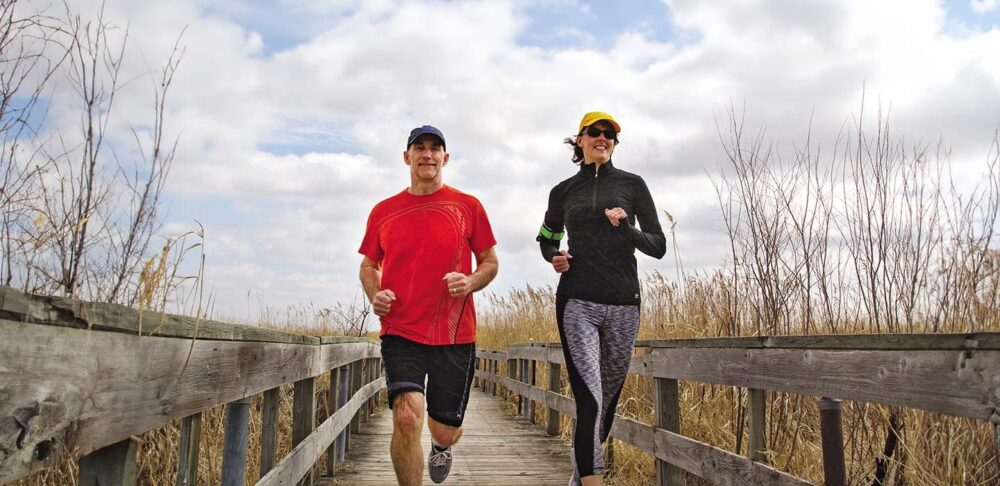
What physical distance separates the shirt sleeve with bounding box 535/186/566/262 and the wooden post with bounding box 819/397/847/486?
1.79 m

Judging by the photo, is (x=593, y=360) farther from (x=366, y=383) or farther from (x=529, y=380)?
(x=366, y=383)

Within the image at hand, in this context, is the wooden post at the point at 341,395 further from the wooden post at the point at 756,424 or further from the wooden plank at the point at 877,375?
the wooden post at the point at 756,424

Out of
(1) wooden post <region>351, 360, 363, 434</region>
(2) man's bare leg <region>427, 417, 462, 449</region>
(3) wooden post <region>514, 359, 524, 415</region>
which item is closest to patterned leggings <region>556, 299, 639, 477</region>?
(2) man's bare leg <region>427, 417, 462, 449</region>

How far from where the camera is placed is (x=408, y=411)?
378cm

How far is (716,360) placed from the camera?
12.3 ft

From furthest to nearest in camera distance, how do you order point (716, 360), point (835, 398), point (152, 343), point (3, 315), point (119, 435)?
point (716, 360) → point (835, 398) → point (152, 343) → point (119, 435) → point (3, 315)

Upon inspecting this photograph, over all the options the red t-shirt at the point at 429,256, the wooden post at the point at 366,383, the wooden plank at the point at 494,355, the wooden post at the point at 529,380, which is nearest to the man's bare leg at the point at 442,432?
the red t-shirt at the point at 429,256

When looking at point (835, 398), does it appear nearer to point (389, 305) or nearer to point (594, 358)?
point (594, 358)

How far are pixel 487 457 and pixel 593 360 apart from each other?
10.6 feet

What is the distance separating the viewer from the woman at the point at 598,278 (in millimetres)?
3883

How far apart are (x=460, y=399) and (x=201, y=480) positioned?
1670mm

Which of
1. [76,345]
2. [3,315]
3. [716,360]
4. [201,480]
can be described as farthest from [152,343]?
[201,480]

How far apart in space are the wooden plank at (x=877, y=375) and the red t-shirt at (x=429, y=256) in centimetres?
126

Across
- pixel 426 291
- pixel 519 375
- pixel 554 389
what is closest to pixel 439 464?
pixel 426 291
